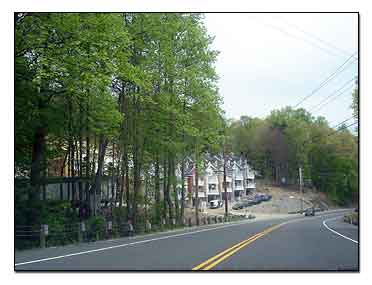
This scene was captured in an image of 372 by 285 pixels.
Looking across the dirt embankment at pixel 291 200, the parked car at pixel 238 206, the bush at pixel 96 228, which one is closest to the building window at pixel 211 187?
the parked car at pixel 238 206

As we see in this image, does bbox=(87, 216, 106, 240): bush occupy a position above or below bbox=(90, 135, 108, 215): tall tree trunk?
below

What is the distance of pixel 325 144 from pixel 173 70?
11.5 meters

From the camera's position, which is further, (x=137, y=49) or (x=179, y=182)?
(x=179, y=182)

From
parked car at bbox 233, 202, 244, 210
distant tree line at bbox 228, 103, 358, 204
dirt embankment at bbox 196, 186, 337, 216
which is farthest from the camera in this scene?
parked car at bbox 233, 202, 244, 210

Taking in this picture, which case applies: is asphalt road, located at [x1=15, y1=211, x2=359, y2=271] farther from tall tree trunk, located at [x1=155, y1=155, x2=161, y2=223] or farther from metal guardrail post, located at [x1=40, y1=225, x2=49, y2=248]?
tall tree trunk, located at [x1=155, y1=155, x2=161, y2=223]

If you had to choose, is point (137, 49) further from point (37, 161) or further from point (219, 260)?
point (219, 260)

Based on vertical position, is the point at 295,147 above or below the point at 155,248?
above

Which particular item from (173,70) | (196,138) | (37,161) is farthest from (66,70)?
(196,138)

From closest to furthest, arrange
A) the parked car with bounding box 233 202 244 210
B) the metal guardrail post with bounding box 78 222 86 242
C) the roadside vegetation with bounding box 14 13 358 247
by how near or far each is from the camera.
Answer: the roadside vegetation with bounding box 14 13 358 247, the metal guardrail post with bounding box 78 222 86 242, the parked car with bounding box 233 202 244 210

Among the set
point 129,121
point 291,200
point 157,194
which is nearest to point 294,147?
point 291,200

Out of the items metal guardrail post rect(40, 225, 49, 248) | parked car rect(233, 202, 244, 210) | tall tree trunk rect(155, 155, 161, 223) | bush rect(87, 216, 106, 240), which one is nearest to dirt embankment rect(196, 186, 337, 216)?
parked car rect(233, 202, 244, 210)

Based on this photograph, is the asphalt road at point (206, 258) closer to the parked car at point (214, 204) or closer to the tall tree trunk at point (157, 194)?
the tall tree trunk at point (157, 194)

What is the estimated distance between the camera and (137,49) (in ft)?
83.0

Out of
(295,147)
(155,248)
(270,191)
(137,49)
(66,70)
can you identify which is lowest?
(155,248)
